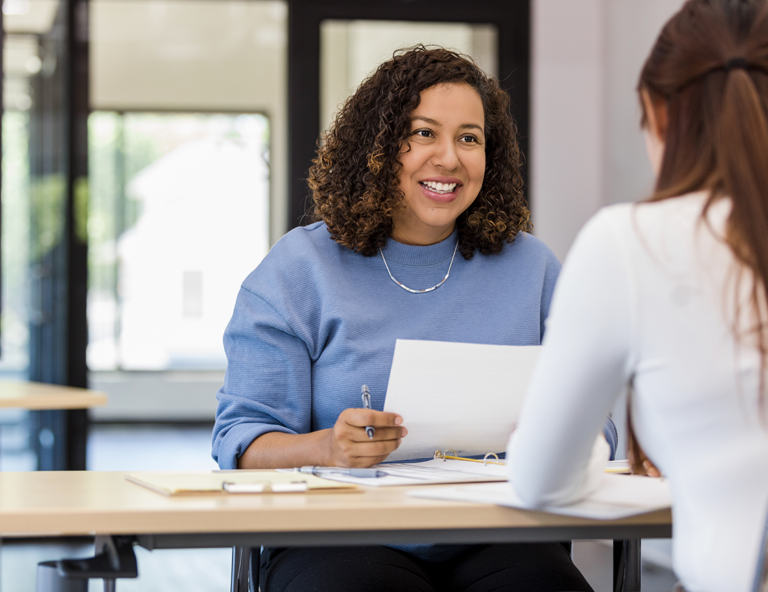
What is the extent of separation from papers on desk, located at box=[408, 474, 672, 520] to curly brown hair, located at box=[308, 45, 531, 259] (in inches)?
24.8

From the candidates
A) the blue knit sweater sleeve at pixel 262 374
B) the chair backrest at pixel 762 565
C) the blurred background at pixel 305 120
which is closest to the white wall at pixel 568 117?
the blurred background at pixel 305 120

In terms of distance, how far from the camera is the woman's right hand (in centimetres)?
119

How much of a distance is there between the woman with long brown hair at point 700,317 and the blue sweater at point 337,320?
68cm

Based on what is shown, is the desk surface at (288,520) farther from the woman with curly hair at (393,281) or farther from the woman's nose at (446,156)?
the woman's nose at (446,156)

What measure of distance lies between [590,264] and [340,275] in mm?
798

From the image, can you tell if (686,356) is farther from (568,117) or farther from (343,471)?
(568,117)

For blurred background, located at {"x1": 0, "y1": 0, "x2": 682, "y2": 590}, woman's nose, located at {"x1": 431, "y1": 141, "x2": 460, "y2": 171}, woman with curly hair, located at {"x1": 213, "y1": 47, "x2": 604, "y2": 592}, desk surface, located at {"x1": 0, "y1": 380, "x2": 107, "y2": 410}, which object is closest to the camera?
woman with curly hair, located at {"x1": 213, "y1": 47, "x2": 604, "y2": 592}

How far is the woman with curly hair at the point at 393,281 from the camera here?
52.3 inches

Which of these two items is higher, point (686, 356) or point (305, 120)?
point (305, 120)

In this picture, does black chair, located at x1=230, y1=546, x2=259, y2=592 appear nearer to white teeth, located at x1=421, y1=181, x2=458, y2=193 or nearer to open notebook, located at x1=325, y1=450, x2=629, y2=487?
open notebook, located at x1=325, y1=450, x2=629, y2=487

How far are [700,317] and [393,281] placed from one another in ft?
2.74

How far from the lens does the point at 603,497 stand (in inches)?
39.4

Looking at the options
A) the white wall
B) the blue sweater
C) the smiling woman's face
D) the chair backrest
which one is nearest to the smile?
the smiling woman's face

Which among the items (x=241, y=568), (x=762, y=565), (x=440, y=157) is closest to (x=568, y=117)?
(x=440, y=157)
